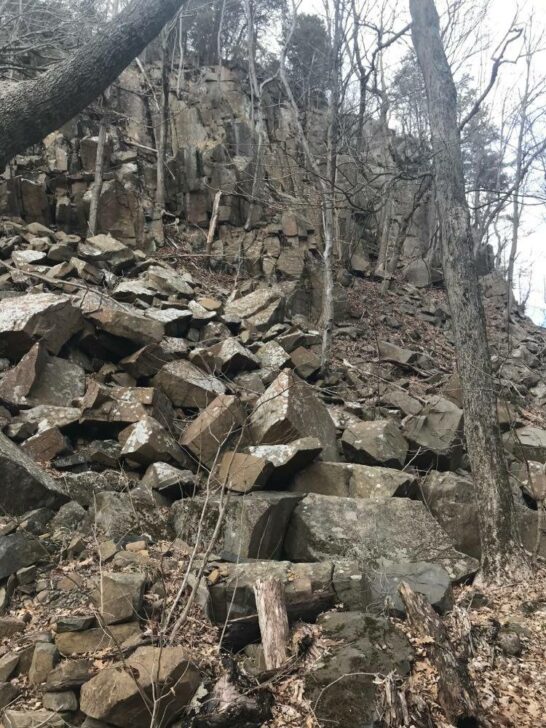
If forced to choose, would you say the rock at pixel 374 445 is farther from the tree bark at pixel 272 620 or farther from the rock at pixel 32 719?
the rock at pixel 32 719

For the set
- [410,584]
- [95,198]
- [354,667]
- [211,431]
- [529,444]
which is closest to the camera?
[354,667]

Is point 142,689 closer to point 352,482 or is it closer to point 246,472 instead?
point 246,472

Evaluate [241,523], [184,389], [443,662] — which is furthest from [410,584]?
[184,389]

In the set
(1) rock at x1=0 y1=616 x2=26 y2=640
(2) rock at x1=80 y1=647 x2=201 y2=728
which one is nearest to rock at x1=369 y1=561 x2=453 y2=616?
(2) rock at x1=80 y1=647 x2=201 y2=728

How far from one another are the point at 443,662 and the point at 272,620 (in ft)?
4.16

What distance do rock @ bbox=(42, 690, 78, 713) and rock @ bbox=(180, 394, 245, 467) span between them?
3.26 metres

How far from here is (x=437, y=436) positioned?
8.34 meters

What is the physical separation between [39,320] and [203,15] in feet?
95.9

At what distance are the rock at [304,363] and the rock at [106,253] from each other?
4.73 meters

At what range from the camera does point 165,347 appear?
866 cm

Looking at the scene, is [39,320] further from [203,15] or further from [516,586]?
[203,15]

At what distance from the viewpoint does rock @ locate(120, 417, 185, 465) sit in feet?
20.6

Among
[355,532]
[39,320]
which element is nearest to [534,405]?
[355,532]

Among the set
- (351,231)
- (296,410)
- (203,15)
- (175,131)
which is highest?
(203,15)
